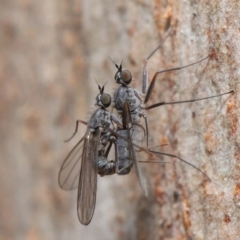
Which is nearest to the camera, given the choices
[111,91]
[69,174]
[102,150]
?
[102,150]

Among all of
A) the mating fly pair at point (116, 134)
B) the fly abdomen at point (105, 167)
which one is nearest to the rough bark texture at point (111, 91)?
the mating fly pair at point (116, 134)

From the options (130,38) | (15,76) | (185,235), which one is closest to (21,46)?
(15,76)

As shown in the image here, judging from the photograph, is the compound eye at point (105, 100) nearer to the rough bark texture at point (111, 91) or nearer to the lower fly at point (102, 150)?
the lower fly at point (102, 150)

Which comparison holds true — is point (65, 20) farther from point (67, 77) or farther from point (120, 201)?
point (120, 201)

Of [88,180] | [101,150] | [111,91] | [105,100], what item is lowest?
[88,180]

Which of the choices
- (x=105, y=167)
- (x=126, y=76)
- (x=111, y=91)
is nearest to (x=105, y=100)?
(x=126, y=76)

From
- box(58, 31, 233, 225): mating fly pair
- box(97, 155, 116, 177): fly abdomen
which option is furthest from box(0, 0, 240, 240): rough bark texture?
box(97, 155, 116, 177): fly abdomen

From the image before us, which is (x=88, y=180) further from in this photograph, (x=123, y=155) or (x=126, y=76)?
(x=126, y=76)
